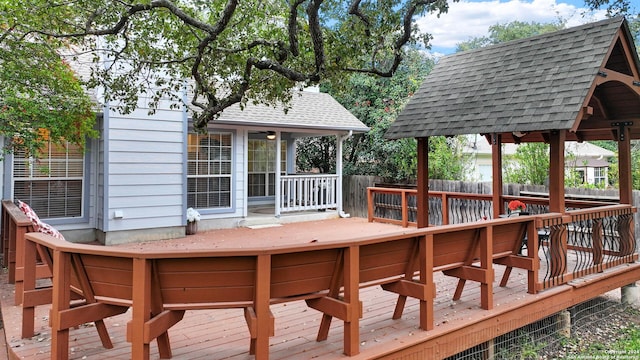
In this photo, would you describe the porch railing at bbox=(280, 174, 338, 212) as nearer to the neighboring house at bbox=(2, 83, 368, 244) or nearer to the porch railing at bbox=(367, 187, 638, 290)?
the neighboring house at bbox=(2, 83, 368, 244)

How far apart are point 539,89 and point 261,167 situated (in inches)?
340

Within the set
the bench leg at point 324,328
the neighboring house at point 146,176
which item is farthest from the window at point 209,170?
the bench leg at point 324,328

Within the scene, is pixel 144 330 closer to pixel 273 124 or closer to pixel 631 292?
pixel 631 292

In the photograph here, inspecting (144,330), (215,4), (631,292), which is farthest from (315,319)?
(215,4)

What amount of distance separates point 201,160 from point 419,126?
17.9 feet

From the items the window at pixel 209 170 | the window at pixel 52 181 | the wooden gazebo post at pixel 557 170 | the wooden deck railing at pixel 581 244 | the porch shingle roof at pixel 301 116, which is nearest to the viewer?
the wooden deck railing at pixel 581 244

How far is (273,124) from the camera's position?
33.9ft

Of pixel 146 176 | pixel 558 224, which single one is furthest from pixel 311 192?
pixel 558 224

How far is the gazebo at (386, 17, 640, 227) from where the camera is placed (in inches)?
203

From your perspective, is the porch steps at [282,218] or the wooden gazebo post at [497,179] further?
the porch steps at [282,218]

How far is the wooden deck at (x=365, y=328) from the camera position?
3.19 metres

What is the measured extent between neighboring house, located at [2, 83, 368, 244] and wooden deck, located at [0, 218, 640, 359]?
3018 millimetres

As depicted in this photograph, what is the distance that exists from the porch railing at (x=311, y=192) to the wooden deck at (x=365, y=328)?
651cm

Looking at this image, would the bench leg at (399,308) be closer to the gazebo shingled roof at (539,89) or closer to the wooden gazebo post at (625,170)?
the gazebo shingled roof at (539,89)
